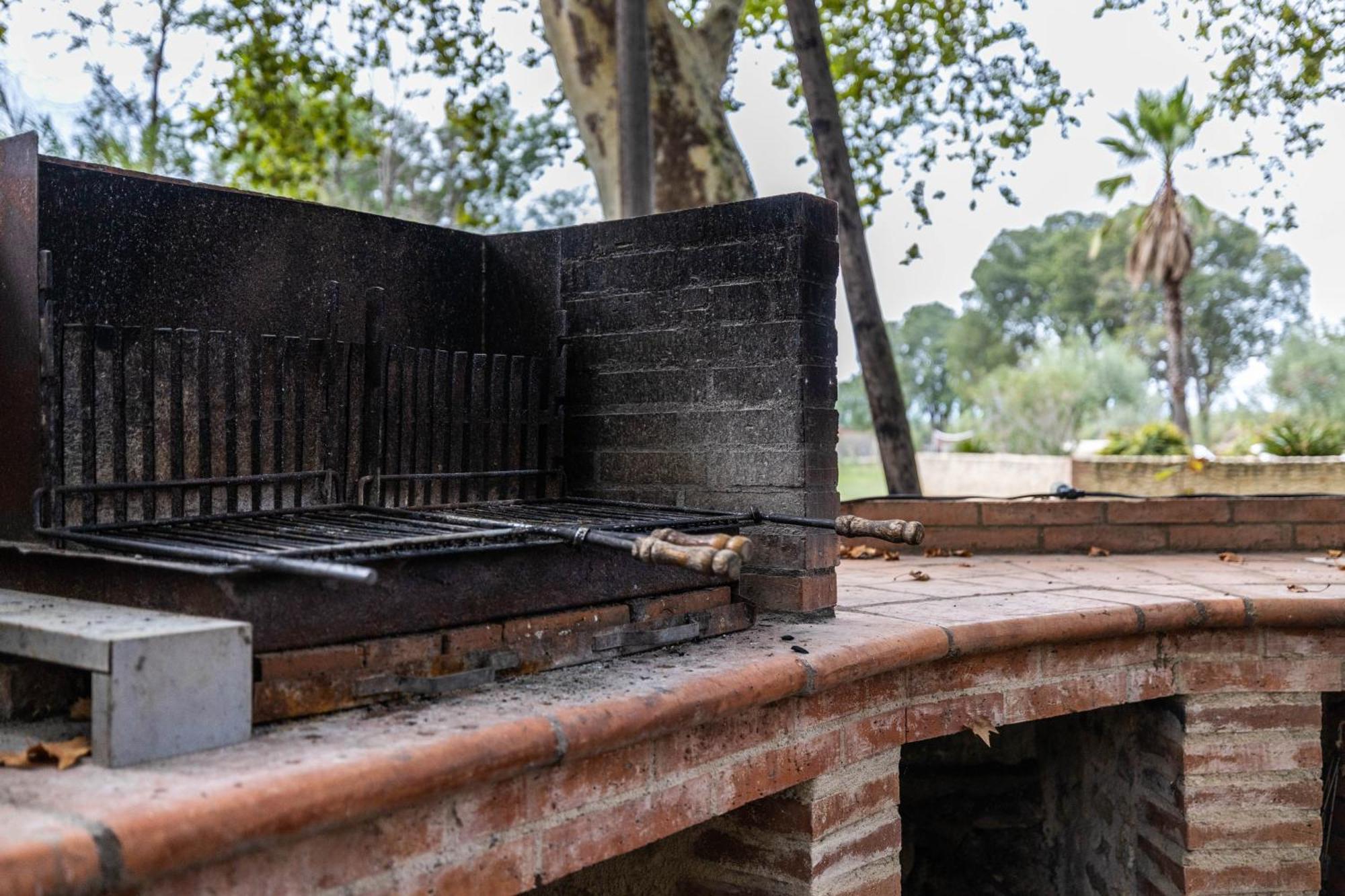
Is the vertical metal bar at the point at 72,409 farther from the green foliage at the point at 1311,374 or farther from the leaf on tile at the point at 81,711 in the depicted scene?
the green foliage at the point at 1311,374

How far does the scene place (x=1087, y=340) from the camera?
42.1 m

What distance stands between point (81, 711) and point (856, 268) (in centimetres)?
593

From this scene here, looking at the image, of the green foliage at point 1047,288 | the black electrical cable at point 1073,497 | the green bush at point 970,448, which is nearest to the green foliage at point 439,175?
the green bush at point 970,448

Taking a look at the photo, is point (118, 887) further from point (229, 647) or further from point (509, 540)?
point (509, 540)

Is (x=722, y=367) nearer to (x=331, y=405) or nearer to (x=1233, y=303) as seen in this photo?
(x=331, y=405)

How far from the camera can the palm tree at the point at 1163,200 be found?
77.7ft

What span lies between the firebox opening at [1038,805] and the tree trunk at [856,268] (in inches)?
109

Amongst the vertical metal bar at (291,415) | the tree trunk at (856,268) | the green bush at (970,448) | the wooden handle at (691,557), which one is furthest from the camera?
the green bush at (970,448)

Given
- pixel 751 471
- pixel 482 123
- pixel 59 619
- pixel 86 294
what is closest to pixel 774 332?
pixel 751 471

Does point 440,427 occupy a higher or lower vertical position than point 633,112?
lower

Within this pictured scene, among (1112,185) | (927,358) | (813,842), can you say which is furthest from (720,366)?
(927,358)

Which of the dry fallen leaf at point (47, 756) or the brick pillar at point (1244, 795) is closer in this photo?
the dry fallen leaf at point (47, 756)

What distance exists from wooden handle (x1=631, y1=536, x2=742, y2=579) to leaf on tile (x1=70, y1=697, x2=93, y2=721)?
1040 millimetres

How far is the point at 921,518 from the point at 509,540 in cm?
350
